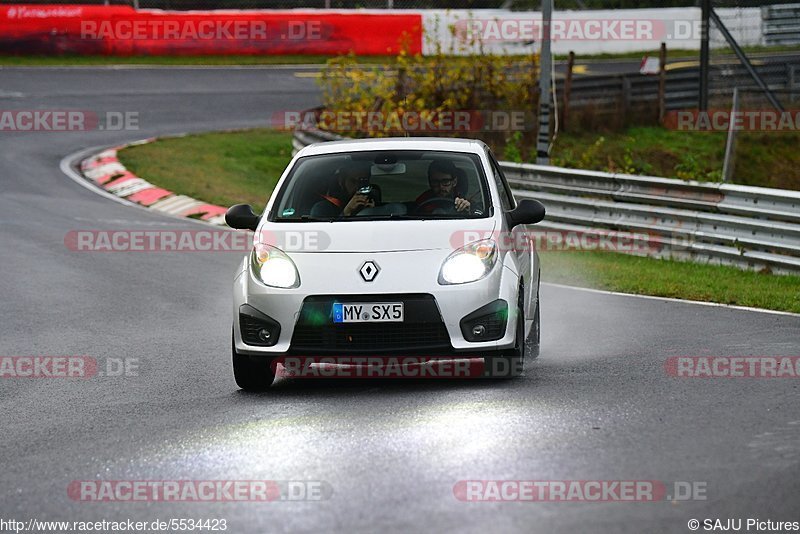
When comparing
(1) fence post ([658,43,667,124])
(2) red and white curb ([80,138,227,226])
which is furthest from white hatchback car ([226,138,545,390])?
(1) fence post ([658,43,667,124])

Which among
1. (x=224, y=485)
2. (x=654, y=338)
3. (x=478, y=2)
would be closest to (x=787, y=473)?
(x=224, y=485)

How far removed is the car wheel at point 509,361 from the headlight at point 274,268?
1.31 m

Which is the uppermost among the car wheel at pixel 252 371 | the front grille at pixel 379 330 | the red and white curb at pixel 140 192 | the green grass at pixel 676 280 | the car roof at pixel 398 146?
the car roof at pixel 398 146

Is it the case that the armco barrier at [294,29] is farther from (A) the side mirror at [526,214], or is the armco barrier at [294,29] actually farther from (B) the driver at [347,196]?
(A) the side mirror at [526,214]

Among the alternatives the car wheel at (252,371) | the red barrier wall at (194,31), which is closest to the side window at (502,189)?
the car wheel at (252,371)

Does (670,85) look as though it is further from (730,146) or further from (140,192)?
(140,192)

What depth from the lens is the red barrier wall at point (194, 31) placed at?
3344 centimetres

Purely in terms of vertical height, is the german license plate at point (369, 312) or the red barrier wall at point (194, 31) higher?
the red barrier wall at point (194, 31)

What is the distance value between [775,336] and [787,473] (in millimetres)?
4789

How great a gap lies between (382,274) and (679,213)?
27.4ft

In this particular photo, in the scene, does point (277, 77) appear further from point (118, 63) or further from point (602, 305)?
point (602, 305)

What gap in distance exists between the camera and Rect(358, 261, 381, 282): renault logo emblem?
26.1 ft

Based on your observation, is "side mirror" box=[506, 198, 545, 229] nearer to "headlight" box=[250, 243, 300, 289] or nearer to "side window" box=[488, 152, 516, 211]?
"side window" box=[488, 152, 516, 211]

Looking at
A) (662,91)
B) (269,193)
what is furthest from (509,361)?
(662,91)
